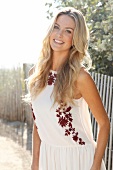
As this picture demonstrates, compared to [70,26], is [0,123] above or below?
below

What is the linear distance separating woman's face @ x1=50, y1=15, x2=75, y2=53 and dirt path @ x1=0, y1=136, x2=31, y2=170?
313cm

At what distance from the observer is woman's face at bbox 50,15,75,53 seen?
7.32 feet

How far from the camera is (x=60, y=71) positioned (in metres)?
2.33

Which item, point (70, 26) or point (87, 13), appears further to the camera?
point (87, 13)

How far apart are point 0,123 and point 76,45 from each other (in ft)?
18.8

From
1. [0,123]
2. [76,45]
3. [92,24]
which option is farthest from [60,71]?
[0,123]

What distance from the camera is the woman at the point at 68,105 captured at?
219cm

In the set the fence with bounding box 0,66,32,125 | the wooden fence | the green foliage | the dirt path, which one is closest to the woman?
the green foliage

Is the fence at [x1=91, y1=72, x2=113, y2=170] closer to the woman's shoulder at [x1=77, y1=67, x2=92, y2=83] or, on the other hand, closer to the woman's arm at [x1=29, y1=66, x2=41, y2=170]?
the woman's arm at [x1=29, y1=66, x2=41, y2=170]

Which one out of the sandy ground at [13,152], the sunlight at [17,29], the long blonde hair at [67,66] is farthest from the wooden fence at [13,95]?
the long blonde hair at [67,66]

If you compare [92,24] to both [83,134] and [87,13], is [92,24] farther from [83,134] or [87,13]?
[83,134]

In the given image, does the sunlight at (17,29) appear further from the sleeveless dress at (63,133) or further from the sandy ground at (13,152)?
the sleeveless dress at (63,133)

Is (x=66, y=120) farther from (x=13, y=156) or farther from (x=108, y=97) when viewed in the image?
(x=13, y=156)

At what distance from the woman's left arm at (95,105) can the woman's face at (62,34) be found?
0.70 ft
